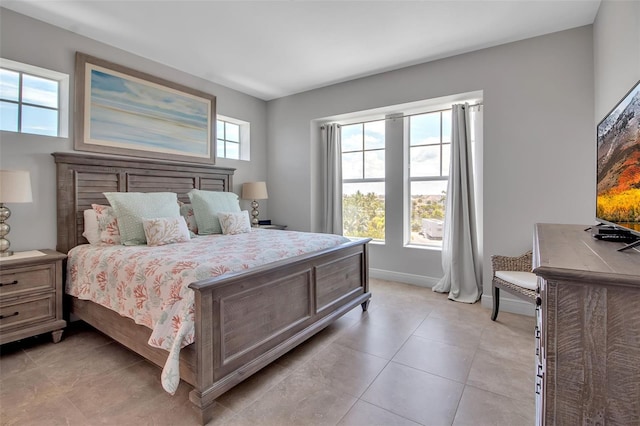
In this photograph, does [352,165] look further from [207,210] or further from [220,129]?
[207,210]

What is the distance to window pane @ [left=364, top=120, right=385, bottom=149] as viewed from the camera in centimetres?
431

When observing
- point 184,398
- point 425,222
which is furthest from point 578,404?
point 425,222

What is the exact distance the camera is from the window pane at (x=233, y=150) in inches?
180

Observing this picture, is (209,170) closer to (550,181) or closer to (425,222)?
(425,222)

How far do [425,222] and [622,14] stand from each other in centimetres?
257

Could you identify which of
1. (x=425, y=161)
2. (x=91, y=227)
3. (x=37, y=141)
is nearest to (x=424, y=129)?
(x=425, y=161)

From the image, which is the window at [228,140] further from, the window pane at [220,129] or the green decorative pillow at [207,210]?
the green decorative pillow at [207,210]

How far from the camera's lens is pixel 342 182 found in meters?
4.67

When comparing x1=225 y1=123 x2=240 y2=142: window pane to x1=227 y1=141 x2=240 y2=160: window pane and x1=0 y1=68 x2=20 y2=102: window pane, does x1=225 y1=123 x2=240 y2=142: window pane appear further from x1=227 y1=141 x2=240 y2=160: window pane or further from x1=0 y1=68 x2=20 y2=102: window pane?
x1=0 y1=68 x2=20 y2=102: window pane

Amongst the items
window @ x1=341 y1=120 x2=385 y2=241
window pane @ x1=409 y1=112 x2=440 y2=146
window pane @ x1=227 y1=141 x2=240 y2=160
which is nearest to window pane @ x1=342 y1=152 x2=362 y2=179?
window @ x1=341 y1=120 x2=385 y2=241

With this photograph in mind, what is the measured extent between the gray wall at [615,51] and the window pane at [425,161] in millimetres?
1556

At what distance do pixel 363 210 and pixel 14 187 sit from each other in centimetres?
371

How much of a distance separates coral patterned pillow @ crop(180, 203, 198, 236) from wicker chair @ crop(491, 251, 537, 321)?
3.15m

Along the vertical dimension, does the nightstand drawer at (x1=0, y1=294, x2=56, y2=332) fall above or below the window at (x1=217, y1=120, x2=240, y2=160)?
below
